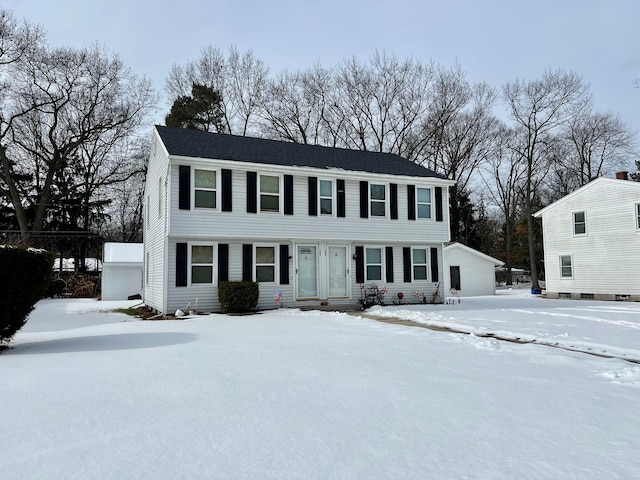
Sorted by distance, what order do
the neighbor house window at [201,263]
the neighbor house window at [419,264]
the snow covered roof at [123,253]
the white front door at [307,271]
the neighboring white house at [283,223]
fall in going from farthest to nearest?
the snow covered roof at [123,253], the neighbor house window at [419,264], the white front door at [307,271], the neighbor house window at [201,263], the neighboring white house at [283,223]

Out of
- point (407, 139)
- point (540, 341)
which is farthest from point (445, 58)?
point (540, 341)

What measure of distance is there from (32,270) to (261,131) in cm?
2533

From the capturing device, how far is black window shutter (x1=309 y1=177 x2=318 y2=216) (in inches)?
592

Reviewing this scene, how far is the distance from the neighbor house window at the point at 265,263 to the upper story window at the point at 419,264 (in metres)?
5.51

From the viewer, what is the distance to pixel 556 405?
13.3ft

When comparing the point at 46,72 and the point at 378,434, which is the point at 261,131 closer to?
the point at 46,72

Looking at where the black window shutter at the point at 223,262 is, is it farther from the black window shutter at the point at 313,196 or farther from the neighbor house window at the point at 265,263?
the black window shutter at the point at 313,196

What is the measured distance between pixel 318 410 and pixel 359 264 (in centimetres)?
1200

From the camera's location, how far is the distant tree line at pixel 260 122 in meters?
27.4

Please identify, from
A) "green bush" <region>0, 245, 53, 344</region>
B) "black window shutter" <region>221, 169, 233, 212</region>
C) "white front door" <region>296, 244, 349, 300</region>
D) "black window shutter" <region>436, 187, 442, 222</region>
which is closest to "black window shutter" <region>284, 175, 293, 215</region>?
"white front door" <region>296, 244, 349, 300</region>

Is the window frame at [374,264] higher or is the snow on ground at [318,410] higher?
the window frame at [374,264]

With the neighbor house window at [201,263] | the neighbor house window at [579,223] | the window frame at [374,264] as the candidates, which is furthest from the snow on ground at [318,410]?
the neighbor house window at [579,223]

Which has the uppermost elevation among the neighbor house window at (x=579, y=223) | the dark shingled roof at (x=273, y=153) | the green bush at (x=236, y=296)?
the dark shingled roof at (x=273, y=153)

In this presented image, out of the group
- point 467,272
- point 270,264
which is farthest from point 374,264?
point 467,272
